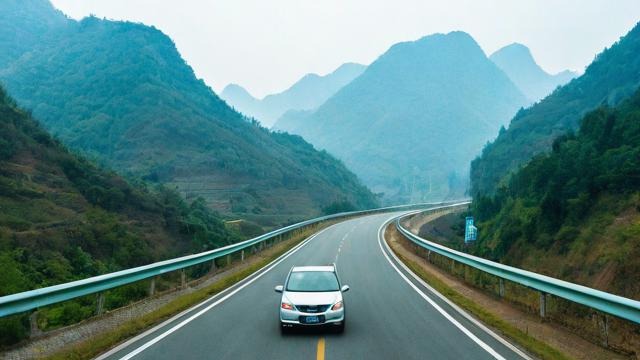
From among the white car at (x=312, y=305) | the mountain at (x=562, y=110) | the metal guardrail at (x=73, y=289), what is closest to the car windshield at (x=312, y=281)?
the white car at (x=312, y=305)

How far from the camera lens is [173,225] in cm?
4050

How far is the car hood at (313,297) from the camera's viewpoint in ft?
31.0

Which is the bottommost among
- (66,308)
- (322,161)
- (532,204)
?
(66,308)

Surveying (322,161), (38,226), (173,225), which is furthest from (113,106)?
(38,226)

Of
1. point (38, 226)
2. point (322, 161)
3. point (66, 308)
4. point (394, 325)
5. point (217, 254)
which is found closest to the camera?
point (394, 325)

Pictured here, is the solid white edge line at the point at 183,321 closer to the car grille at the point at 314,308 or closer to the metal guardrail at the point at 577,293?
the car grille at the point at 314,308

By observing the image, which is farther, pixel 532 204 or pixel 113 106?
pixel 113 106

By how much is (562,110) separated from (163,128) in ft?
325

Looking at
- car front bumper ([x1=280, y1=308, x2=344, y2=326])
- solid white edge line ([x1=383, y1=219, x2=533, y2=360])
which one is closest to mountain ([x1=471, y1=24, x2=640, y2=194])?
solid white edge line ([x1=383, y1=219, x2=533, y2=360])

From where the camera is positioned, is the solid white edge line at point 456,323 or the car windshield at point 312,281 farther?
the car windshield at point 312,281

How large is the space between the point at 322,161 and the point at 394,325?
14120 centimetres

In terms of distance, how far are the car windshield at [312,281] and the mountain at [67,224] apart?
17.5 feet

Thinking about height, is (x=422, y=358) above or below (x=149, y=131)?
below

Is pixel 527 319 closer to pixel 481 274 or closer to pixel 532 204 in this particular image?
pixel 481 274
